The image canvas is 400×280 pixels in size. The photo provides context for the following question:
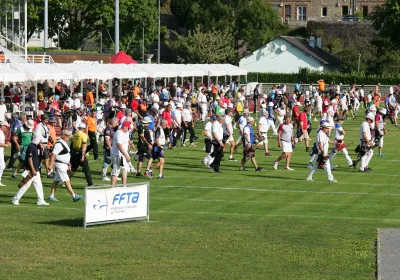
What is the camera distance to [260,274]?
15750mm

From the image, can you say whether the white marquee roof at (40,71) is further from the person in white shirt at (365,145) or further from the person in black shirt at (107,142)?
the person in white shirt at (365,145)

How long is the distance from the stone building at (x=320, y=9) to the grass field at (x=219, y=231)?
97.5 m

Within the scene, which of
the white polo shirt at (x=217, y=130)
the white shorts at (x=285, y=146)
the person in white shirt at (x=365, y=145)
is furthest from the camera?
the white shorts at (x=285, y=146)

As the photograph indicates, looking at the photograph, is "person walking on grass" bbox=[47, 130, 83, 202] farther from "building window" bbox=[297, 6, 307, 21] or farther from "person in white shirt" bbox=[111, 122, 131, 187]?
"building window" bbox=[297, 6, 307, 21]

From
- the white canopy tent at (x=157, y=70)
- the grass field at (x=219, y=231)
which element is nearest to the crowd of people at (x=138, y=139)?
the grass field at (x=219, y=231)

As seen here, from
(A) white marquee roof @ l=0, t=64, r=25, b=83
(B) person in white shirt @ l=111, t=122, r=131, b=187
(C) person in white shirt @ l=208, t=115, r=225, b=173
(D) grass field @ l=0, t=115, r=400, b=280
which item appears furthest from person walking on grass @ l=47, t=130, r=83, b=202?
(A) white marquee roof @ l=0, t=64, r=25, b=83

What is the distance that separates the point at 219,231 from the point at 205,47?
80.9m

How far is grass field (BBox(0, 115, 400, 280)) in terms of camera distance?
16203 millimetres

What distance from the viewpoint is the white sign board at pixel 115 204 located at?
19.8 metres

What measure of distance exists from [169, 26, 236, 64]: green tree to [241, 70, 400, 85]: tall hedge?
961 cm

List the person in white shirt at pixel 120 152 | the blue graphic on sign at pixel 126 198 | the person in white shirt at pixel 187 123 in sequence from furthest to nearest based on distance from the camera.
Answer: the person in white shirt at pixel 187 123, the person in white shirt at pixel 120 152, the blue graphic on sign at pixel 126 198

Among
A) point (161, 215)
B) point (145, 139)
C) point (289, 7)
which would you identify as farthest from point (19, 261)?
point (289, 7)

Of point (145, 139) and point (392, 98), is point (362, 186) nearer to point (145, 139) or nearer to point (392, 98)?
point (145, 139)

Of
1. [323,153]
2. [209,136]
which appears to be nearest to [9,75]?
[209,136]
